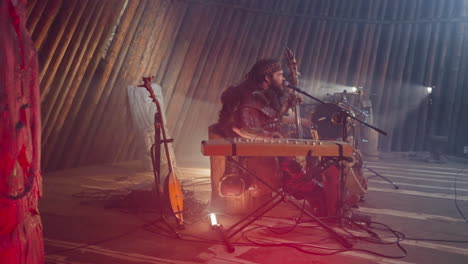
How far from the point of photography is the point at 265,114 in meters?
3.44

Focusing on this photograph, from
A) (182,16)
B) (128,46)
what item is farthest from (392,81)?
(128,46)

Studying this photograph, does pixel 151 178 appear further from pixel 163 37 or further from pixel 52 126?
pixel 163 37

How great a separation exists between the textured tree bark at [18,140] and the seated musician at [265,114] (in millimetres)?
1939

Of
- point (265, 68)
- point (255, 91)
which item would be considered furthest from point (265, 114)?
point (265, 68)

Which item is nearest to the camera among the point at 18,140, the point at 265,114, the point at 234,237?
the point at 18,140

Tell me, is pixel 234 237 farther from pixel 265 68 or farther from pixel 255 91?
pixel 265 68

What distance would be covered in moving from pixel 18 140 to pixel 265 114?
7.61 feet

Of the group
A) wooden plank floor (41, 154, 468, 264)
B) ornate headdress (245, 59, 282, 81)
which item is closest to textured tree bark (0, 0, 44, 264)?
wooden plank floor (41, 154, 468, 264)

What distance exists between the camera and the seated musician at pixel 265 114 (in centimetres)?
331

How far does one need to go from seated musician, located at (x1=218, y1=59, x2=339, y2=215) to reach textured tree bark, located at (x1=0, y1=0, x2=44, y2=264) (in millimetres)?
1939

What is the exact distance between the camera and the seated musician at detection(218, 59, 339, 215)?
331 centimetres

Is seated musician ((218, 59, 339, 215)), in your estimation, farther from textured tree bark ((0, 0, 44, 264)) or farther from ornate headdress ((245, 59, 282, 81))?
textured tree bark ((0, 0, 44, 264))

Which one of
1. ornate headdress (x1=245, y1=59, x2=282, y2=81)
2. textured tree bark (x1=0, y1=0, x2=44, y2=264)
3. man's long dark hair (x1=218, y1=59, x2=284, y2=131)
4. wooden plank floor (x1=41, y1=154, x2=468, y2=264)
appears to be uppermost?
ornate headdress (x1=245, y1=59, x2=282, y2=81)

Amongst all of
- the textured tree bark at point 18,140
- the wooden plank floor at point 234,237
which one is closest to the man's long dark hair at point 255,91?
the wooden plank floor at point 234,237
